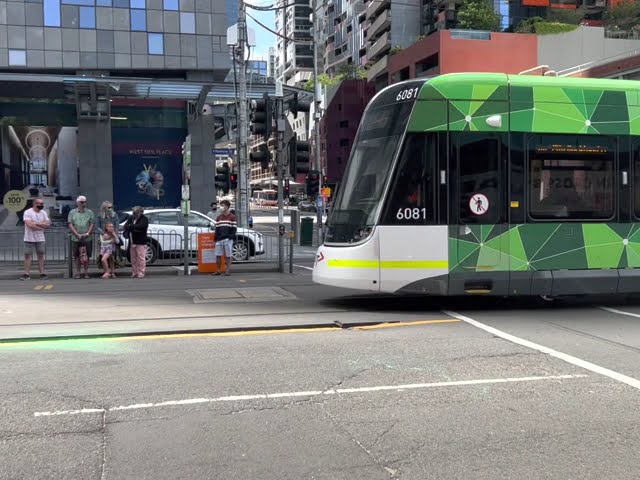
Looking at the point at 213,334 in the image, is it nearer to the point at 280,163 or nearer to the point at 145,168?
the point at 280,163

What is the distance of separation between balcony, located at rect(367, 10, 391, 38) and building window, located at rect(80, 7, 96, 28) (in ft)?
151

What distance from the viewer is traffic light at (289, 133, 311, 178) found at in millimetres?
14531

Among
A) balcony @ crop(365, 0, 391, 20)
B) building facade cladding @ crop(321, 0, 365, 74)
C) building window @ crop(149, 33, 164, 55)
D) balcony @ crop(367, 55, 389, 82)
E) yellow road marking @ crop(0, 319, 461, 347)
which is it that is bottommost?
yellow road marking @ crop(0, 319, 461, 347)

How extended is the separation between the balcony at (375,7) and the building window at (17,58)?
4848 centimetres

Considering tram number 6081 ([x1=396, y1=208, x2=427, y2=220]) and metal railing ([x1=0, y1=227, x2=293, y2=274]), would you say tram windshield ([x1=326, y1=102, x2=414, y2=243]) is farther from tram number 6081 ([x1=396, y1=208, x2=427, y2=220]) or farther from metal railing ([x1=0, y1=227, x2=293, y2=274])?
metal railing ([x1=0, y1=227, x2=293, y2=274])

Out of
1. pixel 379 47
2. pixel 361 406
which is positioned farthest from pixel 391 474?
pixel 379 47

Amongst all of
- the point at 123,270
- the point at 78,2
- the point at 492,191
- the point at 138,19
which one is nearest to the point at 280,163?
the point at 123,270

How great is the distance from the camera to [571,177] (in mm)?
8945

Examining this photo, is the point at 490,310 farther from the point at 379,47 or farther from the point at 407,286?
the point at 379,47

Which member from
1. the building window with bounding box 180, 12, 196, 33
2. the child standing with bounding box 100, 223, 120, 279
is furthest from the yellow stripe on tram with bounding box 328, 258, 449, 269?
the building window with bounding box 180, 12, 196, 33

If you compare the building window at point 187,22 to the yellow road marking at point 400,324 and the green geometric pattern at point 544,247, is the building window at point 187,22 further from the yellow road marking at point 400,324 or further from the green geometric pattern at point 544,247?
the yellow road marking at point 400,324

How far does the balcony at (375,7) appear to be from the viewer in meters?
74.4

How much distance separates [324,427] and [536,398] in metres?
1.92

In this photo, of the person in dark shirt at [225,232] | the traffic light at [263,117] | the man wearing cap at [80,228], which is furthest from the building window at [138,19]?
the person in dark shirt at [225,232]
